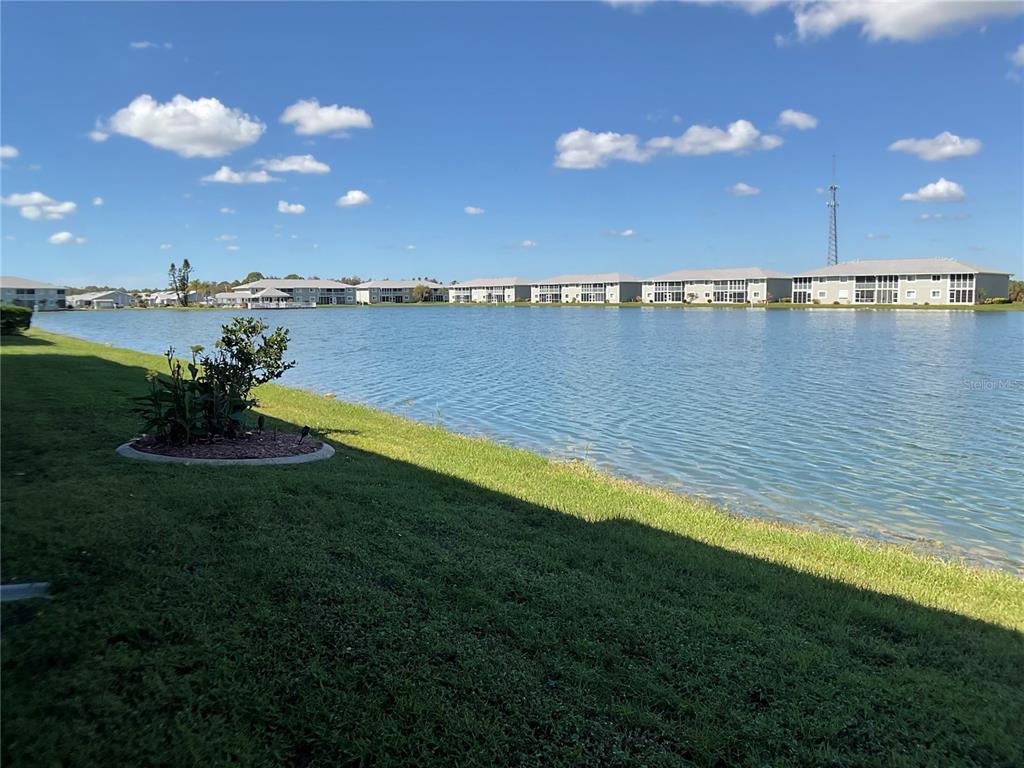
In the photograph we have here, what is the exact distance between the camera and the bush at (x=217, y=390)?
24.6 ft

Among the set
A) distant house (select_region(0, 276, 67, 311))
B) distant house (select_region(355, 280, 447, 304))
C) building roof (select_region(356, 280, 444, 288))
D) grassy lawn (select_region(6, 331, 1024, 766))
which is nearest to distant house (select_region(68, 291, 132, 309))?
distant house (select_region(0, 276, 67, 311))

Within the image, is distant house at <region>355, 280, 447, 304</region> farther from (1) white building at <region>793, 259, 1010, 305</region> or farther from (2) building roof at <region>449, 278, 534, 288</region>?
(1) white building at <region>793, 259, 1010, 305</region>

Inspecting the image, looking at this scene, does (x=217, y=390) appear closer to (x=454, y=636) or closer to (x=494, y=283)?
(x=454, y=636)

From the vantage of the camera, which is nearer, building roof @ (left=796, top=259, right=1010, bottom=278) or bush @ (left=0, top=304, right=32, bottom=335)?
bush @ (left=0, top=304, right=32, bottom=335)

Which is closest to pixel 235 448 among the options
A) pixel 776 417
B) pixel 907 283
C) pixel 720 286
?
pixel 776 417

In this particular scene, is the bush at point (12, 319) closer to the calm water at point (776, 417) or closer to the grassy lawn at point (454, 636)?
the calm water at point (776, 417)

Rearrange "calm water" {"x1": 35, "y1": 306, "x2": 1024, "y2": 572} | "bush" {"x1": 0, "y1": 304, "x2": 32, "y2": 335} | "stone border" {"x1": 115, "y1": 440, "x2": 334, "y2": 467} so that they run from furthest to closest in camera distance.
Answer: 1. "bush" {"x1": 0, "y1": 304, "x2": 32, "y2": 335}
2. "calm water" {"x1": 35, "y1": 306, "x2": 1024, "y2": 572}
3. "stone border" {"x1": 115, "y1": 440, "x2": 334, "y2": 467}

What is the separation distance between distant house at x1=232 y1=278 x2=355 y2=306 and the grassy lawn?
471ft

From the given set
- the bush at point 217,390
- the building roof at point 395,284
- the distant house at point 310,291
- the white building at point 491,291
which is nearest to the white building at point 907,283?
the white building at point 491,291

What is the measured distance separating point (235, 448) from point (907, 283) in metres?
101

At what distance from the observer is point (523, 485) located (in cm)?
788

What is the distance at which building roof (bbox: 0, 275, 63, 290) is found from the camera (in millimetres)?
107762

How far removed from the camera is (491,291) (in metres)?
164

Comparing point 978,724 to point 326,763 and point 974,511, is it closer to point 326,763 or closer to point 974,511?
point 326,763
